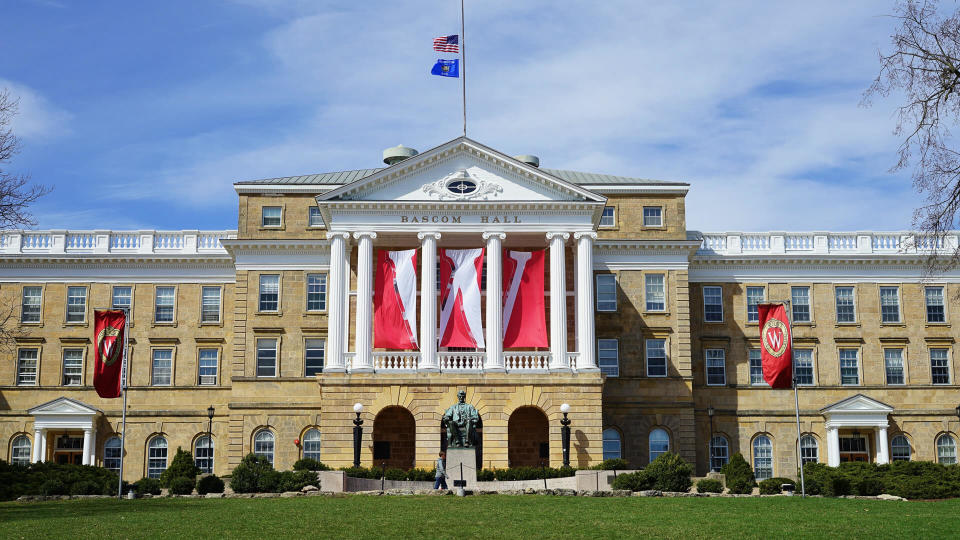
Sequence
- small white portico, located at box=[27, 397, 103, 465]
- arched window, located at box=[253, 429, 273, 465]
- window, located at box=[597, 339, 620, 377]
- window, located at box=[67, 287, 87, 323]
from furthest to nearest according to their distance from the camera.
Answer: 1. window, located at box=[67, 287, 87, 323]
2. small white portico, located at box=[27, 397, 103, 465]
3. window, located at box=[597, 339, 620, 377]
4. arched window, located at box=[253, 429, 273, 465]

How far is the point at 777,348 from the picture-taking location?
42.5 m

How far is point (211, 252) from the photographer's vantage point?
203ft

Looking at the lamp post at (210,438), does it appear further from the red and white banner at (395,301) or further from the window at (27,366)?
the window at (27,366)

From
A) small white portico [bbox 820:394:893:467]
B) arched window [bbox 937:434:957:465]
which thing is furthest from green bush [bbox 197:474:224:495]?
arched window [bbox 937:434:957:465]

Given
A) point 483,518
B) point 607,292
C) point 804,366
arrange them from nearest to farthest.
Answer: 1. point 483,518
2. point 607,292
3. point 804,366

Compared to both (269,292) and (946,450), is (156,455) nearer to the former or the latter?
(269,292)

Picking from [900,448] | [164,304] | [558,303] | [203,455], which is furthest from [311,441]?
[900,448]

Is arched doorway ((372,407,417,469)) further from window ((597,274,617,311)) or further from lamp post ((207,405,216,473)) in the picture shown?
window ((597,274,617,311))

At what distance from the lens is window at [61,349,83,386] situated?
60656 millimetres

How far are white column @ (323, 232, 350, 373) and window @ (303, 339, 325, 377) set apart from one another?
526 cm

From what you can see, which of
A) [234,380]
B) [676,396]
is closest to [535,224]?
[676,396]

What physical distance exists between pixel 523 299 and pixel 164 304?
20465 mm

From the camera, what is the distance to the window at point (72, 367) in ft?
199

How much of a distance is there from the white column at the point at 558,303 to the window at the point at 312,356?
1267cm
